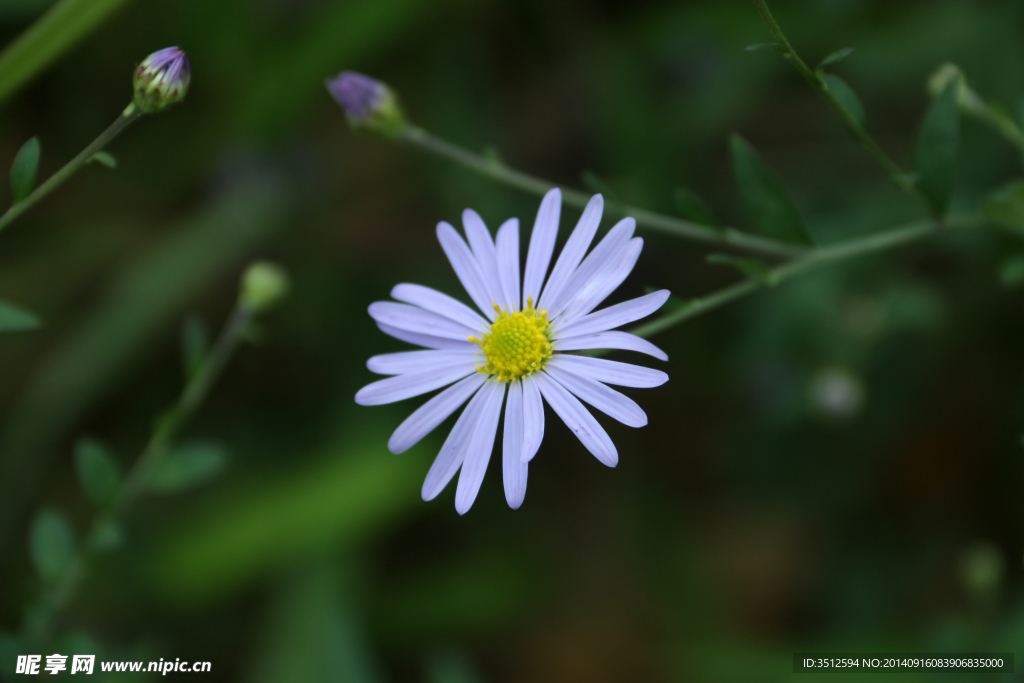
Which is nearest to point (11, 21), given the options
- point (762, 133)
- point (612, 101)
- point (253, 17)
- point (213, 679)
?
point (253, 17)

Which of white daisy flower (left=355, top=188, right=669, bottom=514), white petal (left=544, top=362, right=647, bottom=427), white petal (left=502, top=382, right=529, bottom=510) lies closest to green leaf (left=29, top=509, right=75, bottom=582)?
white daisy flower (left=355, top=188, right=669, bottom=514)

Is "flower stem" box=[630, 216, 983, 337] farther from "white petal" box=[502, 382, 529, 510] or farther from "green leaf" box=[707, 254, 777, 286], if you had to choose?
"white petal" box=[502, 382, 529, 510]

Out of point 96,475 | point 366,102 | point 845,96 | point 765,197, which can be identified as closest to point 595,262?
point 765,197

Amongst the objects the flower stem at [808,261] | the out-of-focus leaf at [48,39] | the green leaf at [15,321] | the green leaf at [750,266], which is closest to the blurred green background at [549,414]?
the flower stem at [808,261]

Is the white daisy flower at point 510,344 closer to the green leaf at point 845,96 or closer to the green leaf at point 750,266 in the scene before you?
the green leaf at point 750,266

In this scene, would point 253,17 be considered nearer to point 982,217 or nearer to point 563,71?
point 563,71

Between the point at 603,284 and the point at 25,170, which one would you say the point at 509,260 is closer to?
the point at 603,284

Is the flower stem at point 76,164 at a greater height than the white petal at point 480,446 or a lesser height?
greater
